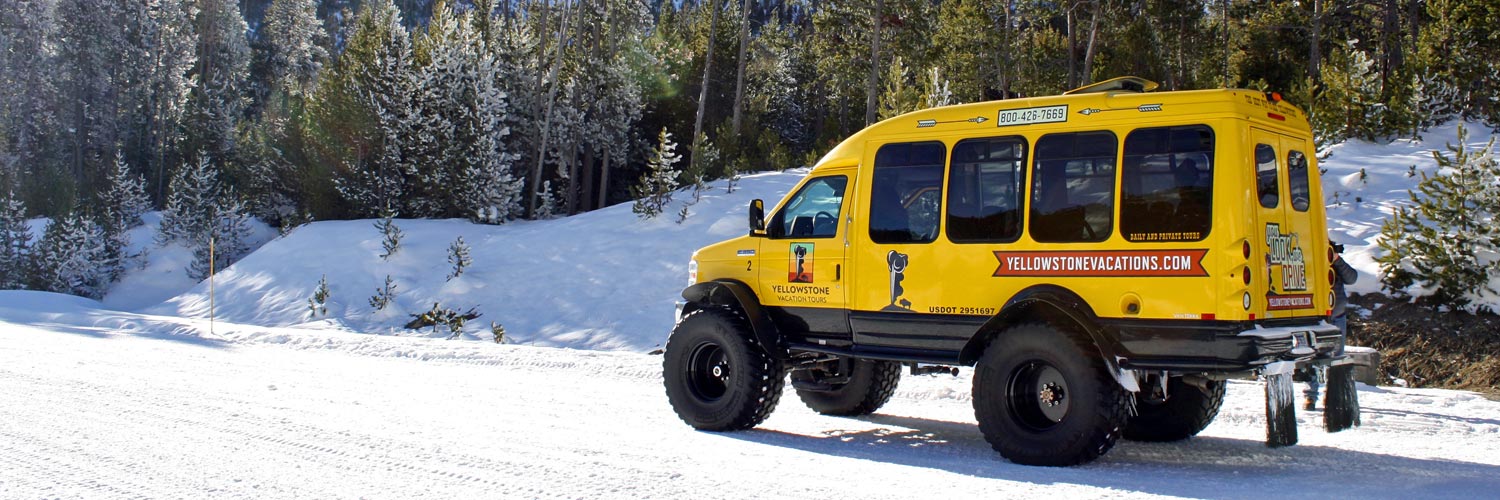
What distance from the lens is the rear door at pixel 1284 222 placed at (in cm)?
652

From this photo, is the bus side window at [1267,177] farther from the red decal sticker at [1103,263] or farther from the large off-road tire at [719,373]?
the large off-road tire at [719,373]

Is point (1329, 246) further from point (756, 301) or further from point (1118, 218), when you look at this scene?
point (756, 301)

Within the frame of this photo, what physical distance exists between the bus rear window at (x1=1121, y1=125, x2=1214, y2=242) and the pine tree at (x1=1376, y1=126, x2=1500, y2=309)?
890cm

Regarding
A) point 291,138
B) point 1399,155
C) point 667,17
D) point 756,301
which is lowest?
point 756,301

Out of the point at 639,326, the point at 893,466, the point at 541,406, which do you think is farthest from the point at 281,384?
the point at 639,326

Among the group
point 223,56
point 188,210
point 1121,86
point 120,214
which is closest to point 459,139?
point 188,210

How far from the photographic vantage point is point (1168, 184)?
6570 mm

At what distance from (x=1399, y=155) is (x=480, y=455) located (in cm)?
2175

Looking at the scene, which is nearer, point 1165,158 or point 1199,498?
point 1199,498

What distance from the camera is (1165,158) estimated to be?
21.7 feet

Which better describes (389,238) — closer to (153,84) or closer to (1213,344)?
(1213,344)

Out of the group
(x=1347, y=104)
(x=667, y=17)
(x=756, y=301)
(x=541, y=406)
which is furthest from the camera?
(x=667, y=17)

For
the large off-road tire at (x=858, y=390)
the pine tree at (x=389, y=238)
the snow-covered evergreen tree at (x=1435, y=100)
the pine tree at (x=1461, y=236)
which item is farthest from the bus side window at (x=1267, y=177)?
the pine tree at (x=389, y=238)

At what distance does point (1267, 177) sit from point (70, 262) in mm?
33992
